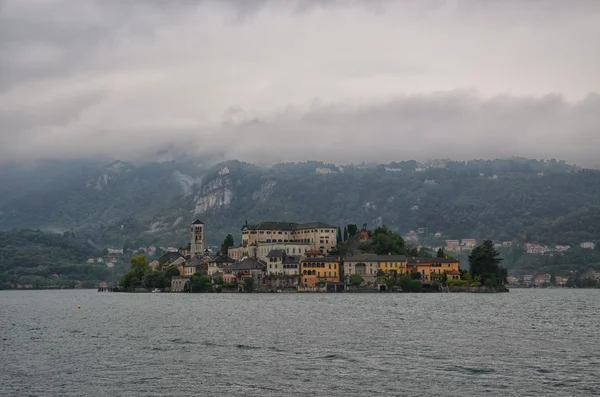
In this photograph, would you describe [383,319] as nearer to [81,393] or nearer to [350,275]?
[81,393]

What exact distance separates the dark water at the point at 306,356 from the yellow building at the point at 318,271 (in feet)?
312

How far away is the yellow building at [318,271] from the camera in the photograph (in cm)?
19838

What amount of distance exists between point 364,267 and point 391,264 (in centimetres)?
682

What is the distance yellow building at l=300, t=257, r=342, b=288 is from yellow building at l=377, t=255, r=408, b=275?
409 inches

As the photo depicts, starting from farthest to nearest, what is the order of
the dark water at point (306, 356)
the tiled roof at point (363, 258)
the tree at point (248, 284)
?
the tree at point (248, 284), the tiled roof at point (363, 258), the dark water at point (306, 356)

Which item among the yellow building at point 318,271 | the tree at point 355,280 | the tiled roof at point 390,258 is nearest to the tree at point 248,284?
the yellow building at point 318,271

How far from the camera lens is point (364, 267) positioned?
7741 inches

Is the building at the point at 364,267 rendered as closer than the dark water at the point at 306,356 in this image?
No

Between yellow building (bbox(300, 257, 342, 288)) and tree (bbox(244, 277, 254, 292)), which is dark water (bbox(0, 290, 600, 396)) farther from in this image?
yellow building (bbox(300, 257, 342, 288))

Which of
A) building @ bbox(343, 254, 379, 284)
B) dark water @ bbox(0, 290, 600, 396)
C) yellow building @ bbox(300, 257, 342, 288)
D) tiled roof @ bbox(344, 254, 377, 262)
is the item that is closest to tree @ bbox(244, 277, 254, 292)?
yellow building @ bbox(300, 257, 342, 288)

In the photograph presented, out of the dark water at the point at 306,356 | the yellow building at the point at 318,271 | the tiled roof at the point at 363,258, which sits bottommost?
the dark water at the point at 306,356

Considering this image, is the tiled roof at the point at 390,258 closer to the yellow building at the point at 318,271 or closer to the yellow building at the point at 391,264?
the yellow building at the point at 391,264

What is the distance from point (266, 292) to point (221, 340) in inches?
4835

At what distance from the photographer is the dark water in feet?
166
